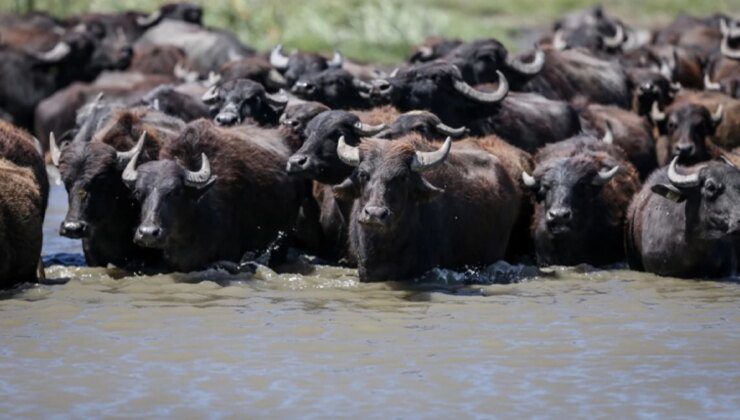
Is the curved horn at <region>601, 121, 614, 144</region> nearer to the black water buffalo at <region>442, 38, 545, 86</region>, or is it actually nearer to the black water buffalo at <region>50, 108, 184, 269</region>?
the black water buffalo at <region>442, 38, 545, 86</region>

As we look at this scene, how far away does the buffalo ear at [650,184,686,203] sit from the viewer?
13.9 meters

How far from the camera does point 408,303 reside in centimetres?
1260

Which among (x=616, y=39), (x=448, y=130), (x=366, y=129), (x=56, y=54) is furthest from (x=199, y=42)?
(x=366, y=129)

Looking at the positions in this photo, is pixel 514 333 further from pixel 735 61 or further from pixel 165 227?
pixel 735 61

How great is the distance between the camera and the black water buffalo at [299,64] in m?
20.5

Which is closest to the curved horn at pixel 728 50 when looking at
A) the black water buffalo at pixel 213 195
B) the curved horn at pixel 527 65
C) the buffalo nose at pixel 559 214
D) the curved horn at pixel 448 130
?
the curved horn at pixel 527 65

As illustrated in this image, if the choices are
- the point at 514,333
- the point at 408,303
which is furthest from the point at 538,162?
the point at 514,333

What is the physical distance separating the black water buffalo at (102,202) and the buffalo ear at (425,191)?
99.6 inches

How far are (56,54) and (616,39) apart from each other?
9316 millimetres

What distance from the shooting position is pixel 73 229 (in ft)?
45.1

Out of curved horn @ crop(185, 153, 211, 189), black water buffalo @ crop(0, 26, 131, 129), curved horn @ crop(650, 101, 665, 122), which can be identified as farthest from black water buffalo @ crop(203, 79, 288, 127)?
black water buffalo @ crop(0, 26, 131, 129)

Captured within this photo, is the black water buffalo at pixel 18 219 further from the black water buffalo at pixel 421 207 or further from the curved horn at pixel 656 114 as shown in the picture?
the curved horn at pixel 656 114

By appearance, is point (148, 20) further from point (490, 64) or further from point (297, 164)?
point (297, 164)

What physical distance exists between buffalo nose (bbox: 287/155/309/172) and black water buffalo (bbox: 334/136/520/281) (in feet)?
2.29
